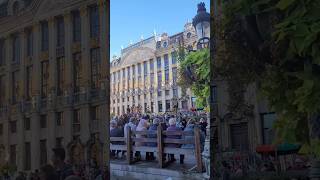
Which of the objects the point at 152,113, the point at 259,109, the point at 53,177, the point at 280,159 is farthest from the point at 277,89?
the point at 53,177

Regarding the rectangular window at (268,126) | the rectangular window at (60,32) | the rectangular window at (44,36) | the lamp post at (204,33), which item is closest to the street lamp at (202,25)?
the lamp post at (204,33)

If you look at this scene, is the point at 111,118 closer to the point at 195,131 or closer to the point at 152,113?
the point at 152,113

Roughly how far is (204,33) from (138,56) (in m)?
0.34

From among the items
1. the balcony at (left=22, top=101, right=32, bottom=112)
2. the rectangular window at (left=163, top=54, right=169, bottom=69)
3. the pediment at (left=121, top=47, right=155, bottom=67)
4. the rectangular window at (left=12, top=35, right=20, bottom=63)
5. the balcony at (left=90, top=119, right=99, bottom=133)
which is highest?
the rectangular window at (left=12, top=35, right=20, bottom=63)

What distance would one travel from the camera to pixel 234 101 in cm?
317

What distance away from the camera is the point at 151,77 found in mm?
3059

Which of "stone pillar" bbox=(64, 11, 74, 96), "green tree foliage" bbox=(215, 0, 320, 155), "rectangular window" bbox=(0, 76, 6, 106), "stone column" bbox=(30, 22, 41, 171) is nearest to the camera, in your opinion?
"green tree foliage" bbox=(215, 0, 320, 155)

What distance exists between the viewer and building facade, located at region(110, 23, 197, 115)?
9.83ft

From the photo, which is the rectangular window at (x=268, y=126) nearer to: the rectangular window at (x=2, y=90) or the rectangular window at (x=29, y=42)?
the rectangular window at (x=29, y=42)

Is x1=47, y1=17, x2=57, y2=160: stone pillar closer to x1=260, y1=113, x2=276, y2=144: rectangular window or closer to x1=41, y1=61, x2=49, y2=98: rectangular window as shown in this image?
x1=41, y1=61, x2=49, y2=98: rectangular window

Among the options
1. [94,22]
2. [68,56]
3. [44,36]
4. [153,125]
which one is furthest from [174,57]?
[44,36]

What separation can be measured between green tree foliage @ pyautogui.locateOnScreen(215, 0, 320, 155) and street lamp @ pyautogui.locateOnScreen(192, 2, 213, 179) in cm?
17

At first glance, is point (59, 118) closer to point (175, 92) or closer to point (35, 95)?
point (35, 95)

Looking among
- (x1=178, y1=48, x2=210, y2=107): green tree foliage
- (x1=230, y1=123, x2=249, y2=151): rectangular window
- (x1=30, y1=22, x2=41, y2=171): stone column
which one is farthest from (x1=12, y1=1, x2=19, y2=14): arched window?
(x1=230, y1=123, x2=249, y2=151): rectangular window
